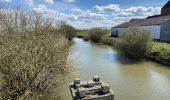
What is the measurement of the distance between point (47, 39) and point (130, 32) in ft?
47.8

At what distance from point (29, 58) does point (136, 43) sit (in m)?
14.9

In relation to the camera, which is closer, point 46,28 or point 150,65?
point 46,28

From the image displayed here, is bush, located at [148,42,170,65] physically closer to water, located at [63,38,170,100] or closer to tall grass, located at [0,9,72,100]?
water, located at [63,38,170,100]

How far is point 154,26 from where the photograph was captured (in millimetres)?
32406

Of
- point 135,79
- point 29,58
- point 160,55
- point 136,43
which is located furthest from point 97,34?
point 29,58

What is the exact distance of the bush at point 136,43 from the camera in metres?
20.0

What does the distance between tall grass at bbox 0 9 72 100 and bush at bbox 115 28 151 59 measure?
1291 centimetres

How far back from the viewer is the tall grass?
6180 millimetres

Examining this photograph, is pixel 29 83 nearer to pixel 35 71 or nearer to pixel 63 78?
pixel 35 71

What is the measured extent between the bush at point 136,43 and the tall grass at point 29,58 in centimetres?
1291

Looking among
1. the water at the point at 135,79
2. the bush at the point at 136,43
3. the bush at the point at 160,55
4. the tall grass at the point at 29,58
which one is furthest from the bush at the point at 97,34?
the tall grass at the point at 29,58

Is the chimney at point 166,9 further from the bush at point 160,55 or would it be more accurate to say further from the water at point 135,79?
the water at point 135,79

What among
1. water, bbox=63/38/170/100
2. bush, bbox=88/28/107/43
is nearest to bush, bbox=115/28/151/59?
water, bbox=63/38/170/100

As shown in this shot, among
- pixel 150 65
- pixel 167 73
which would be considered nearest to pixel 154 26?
pixel 150 65
